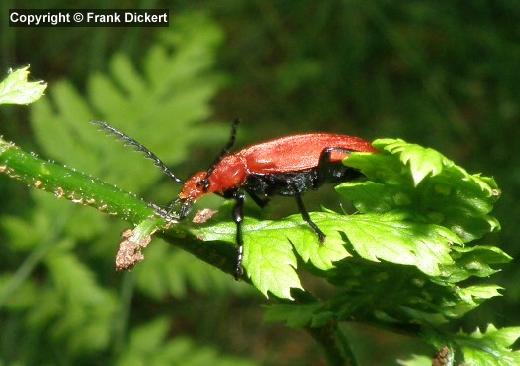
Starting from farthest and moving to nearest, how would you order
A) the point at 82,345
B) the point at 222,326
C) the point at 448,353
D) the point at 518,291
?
the point at 222,326, the point at 518,291, the point at 82,345, the point at 448,353

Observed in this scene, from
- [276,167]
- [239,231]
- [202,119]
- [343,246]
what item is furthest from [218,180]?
[202,119]

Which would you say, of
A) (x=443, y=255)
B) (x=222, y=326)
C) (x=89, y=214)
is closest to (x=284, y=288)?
(x=443, y=255)

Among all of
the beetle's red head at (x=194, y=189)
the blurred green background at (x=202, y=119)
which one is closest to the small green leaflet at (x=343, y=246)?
the beetle's red head at (x=194, y=189)

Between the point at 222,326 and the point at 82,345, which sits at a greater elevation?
the point at 82,345

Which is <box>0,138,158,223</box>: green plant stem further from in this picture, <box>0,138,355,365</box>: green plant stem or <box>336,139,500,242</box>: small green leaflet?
<box>336,139,500,242</box>: small green leaflet

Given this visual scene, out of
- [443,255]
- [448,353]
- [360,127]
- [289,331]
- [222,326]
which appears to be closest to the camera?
[443,255]

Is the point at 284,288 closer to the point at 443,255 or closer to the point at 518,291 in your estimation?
the point at 443,255

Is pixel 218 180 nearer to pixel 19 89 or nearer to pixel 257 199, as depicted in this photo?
pixel 257 199
